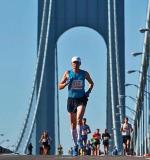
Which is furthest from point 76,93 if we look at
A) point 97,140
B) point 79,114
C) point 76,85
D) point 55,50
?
point 55,50

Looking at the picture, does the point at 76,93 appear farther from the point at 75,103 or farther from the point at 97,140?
the point at 97,140

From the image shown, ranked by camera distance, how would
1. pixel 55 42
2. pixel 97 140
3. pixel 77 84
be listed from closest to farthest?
pixel 77 84
pixel 97 140
pixel 55 42

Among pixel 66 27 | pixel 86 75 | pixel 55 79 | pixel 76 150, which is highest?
pixel 66 27

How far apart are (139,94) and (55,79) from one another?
2303cm

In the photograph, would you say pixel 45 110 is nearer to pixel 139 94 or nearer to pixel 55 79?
pixel 55 79

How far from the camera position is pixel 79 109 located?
12.7 metres

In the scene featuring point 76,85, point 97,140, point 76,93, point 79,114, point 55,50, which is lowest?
point 79,114

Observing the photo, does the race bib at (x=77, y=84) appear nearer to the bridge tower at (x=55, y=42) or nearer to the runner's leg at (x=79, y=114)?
the runner's leg at (x=79, y=114)

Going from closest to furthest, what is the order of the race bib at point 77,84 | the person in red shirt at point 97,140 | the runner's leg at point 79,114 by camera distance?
the runner's leg at point 79,114
the race bib at point 77,84
the person in red shirt at point 97,140

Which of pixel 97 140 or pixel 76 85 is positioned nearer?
pixel 76 85

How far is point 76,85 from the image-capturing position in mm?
12734

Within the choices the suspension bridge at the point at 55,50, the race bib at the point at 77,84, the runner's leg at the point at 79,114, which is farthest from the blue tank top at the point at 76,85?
the suspension bridge at the point at 55,50

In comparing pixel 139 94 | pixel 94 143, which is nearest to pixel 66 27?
pixel 139 94

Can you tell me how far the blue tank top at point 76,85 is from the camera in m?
12.7
